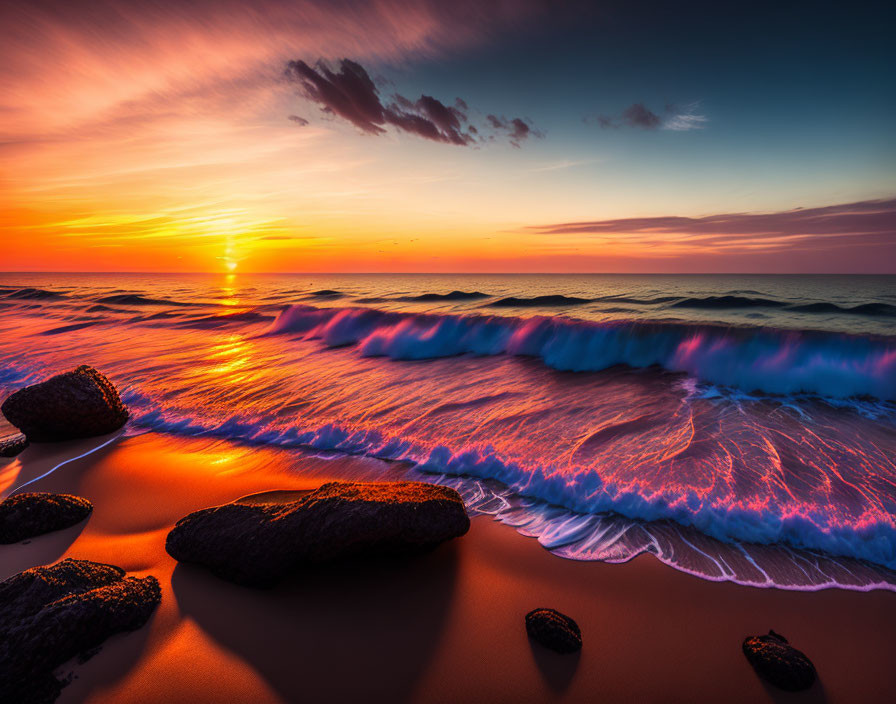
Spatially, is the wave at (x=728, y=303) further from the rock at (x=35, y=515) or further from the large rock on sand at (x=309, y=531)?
Answer: the rock at (x=35, y=515)

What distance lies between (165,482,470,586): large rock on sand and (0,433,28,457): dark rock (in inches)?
160

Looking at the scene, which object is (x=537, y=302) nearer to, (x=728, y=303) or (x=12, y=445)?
(x=728, y=303)

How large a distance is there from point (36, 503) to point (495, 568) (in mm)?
4205

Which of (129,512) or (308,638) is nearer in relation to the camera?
(308,638)

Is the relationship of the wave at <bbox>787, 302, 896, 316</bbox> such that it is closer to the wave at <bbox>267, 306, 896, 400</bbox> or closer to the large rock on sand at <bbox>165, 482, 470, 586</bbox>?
the wave at <bbox>267, 306, 896, 400</bbox>

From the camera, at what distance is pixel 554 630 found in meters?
2.45

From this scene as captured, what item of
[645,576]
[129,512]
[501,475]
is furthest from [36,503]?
[645,576]

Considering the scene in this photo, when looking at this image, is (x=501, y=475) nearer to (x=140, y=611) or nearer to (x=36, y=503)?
(x=140, y=611)

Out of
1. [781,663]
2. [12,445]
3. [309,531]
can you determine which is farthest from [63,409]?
[781,663]

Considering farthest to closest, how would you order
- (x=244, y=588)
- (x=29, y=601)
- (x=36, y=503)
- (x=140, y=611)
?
1. (x=36, y=503)
2. (x=244, y=588)
3. (x=140, y=611)
4. (x=29, y=601)

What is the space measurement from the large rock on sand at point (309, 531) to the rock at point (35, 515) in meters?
1.32

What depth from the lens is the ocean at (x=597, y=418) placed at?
3.50 metres

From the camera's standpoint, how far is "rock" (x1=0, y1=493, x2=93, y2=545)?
11.1 feet

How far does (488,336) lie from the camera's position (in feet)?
40.8
